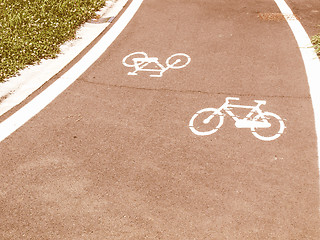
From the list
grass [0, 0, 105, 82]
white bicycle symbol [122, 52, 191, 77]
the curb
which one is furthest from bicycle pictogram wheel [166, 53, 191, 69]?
grass [0, 0, 105, 82]

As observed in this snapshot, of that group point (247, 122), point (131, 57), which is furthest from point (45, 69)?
point (247, 122)

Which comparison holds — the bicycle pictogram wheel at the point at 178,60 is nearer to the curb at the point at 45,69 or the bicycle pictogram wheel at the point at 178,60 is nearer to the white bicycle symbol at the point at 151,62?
the white bicycle symbol at the point at 151,62

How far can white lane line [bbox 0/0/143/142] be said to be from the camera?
5.69 meters

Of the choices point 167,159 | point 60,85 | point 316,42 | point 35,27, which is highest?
point 35,27

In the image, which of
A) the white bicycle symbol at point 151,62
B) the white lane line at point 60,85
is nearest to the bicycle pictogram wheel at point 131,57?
the white bicycle symbol at point 151,62

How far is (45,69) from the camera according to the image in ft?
23.1

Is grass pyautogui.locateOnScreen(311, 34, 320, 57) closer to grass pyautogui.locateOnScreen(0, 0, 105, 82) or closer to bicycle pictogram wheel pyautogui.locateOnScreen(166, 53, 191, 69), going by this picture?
bicycle pictogram wheel pyautogui.locateOnScreen(166, 53, 191, 69)

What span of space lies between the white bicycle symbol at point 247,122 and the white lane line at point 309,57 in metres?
0.61

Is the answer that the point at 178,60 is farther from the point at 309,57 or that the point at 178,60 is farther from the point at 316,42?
the point at 316,42

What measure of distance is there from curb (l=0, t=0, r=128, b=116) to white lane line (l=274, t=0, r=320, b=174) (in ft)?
14.3

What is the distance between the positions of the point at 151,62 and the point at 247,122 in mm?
2526

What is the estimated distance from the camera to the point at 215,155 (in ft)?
15.9

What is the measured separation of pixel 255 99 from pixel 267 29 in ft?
9.68

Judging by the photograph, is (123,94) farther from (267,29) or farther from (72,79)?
(267,29)
